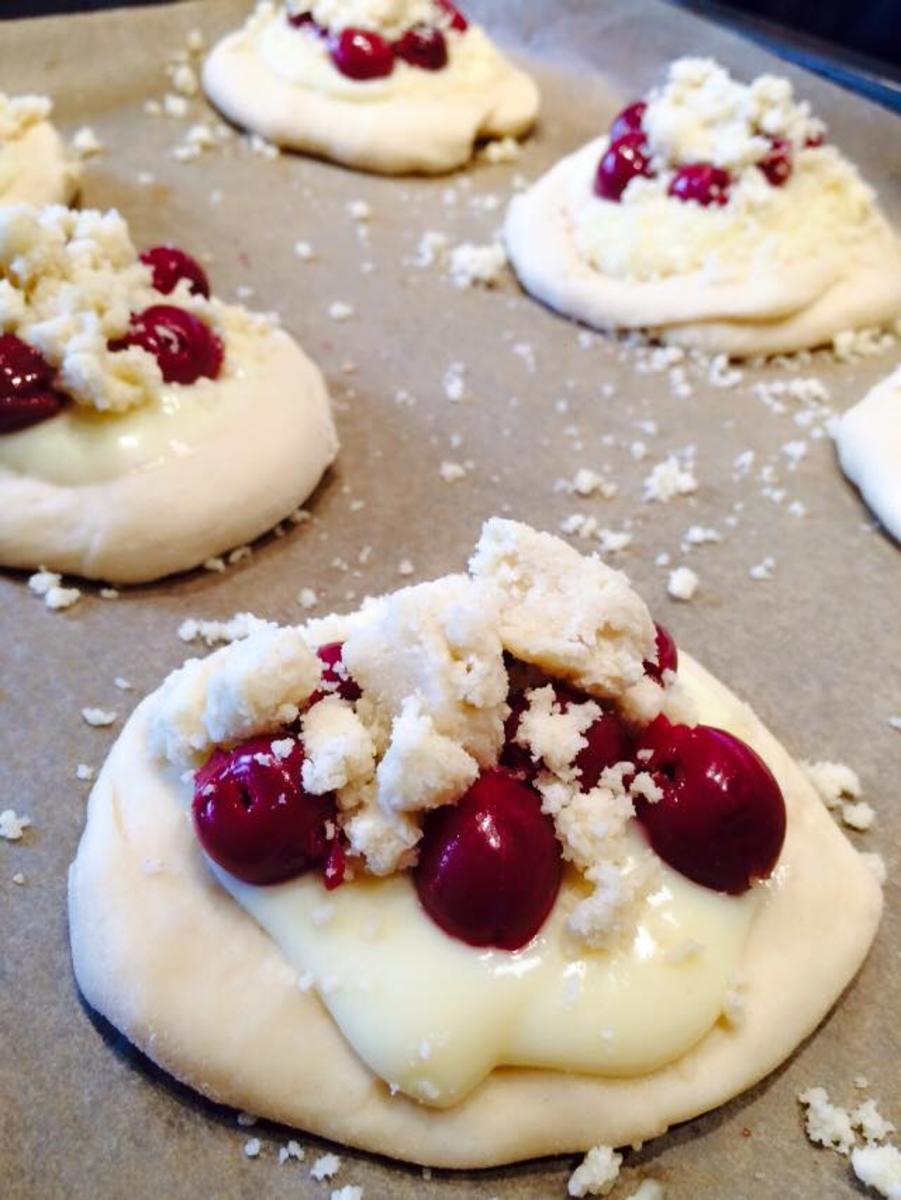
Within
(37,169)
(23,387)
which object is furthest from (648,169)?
(23,387)

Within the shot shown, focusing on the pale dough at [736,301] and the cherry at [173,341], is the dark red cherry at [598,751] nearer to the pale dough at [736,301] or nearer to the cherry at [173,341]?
the cherry at [173,341]

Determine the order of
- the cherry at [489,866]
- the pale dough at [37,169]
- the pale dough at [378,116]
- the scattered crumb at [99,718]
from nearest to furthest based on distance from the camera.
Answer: the cherry at [489,866], the scattered crumb at [99,718], the pale dough at [37,169], the pale dough at [378,116]

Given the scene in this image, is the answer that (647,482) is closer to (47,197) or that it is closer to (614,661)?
(614,661)

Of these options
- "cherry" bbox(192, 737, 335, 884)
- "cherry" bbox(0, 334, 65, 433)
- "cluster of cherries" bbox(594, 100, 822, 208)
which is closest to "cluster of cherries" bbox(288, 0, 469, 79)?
"cluster of cherries" bbox(594, 100, 822, 208)

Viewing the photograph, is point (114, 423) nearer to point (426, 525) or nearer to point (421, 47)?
point (426, 525)

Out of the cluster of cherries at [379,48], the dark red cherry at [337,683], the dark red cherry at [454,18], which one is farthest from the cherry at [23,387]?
the dark red cherry at [454,18]

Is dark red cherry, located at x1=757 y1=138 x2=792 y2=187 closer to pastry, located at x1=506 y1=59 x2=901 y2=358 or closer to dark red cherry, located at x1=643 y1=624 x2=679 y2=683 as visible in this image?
pastry, located at x1=506 y1=59 x2=901 y2=358
